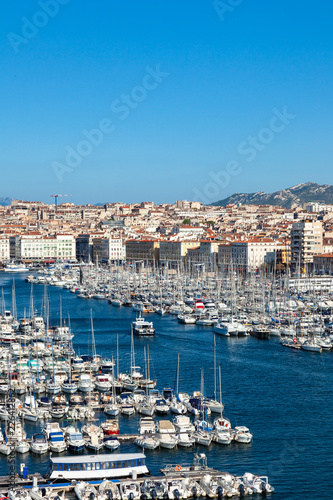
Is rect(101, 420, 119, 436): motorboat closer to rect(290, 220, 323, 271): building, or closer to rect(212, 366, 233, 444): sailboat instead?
rect(212, 366, 233, 444): sailboat

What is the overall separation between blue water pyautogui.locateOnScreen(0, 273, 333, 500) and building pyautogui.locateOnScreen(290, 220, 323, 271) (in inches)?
500

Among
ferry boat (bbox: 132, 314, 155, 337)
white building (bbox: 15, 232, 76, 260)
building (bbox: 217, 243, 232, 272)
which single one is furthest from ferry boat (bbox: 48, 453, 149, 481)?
white building (bbox: 15, 232, 76, 260)

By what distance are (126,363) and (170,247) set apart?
27.0 m

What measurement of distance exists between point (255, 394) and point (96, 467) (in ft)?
14.6

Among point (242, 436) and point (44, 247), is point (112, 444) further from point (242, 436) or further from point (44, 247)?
point (44, 247)

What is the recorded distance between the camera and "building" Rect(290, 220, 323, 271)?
1308 inches

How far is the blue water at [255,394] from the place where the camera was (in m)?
8.92

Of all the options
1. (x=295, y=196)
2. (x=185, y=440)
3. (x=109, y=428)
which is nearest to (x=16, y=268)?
(x=109, y=428)

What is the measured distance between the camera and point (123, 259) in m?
45.5

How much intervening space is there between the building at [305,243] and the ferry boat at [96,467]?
989 inches

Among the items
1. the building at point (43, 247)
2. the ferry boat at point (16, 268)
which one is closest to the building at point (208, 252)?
the ferry boat at point (16, 268)

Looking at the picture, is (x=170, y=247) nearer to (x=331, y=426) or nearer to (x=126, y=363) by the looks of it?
(x=126, y=363)

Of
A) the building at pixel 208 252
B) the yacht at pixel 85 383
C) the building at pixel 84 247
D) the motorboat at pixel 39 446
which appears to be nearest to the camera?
the motorboat at pixel 39 446

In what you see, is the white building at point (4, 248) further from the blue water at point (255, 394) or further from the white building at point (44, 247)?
the blue water at point (255, 394)
